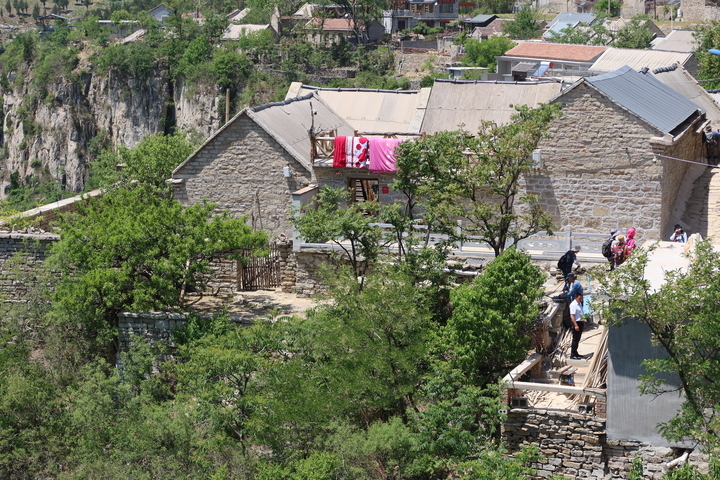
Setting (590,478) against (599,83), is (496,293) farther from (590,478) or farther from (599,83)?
(599,83)

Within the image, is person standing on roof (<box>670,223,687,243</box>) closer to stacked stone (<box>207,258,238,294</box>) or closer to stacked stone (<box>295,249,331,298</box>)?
stacked stone (<box>295,249,331,298</box>)

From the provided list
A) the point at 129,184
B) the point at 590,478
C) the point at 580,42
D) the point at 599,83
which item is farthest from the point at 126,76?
the point at 590,478

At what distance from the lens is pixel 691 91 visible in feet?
86.6

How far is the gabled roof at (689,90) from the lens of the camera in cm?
2595

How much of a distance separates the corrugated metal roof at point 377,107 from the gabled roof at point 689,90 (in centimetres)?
638

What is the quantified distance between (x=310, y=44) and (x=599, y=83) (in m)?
72.1

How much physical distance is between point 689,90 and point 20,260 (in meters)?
17.6

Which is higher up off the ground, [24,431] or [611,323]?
[611,323]

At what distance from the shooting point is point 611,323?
14117mm

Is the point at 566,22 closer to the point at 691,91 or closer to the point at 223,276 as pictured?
the point at 691,91

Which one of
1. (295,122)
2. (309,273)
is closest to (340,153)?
(295,122)

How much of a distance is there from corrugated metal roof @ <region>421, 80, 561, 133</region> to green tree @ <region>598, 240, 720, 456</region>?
12393mm

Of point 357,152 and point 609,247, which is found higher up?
point 357,152

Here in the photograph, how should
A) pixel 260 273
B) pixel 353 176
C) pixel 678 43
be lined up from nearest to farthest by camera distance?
1. pixel 260 273
2. pixel 353 176
3. pixel 678 43
